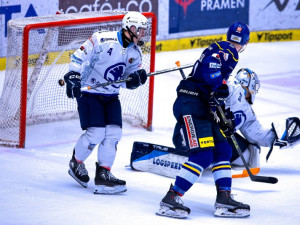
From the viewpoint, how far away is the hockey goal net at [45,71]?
589 cm

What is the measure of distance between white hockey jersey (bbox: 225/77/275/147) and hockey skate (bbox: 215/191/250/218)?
1.04 metres

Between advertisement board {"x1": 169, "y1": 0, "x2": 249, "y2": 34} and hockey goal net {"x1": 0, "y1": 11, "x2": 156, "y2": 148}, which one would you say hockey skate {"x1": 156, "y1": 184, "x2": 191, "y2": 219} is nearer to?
hockey goal net {"x1": 0, "y1": 11, "x2": 156, "y2": 148}

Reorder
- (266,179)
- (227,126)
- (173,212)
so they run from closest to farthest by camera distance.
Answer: (173,212) < (227,126) < (266,179)

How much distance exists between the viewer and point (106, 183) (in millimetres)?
4734

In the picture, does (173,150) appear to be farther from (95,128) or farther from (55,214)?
(55,214)

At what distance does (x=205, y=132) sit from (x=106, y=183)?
0.78 meters

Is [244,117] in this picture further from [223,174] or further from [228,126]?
[223,174]

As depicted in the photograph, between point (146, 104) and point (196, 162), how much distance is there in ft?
8.10

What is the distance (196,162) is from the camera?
4.30 meters

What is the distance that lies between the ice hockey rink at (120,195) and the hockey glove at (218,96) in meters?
0.62

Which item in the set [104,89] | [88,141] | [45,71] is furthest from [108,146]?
[45,71]

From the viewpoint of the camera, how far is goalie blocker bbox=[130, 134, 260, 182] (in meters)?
5.27

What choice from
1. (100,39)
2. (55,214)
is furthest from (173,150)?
(55,214)

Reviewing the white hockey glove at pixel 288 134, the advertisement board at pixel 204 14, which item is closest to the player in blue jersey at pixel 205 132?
the white hockey glove at pixel 288 134
